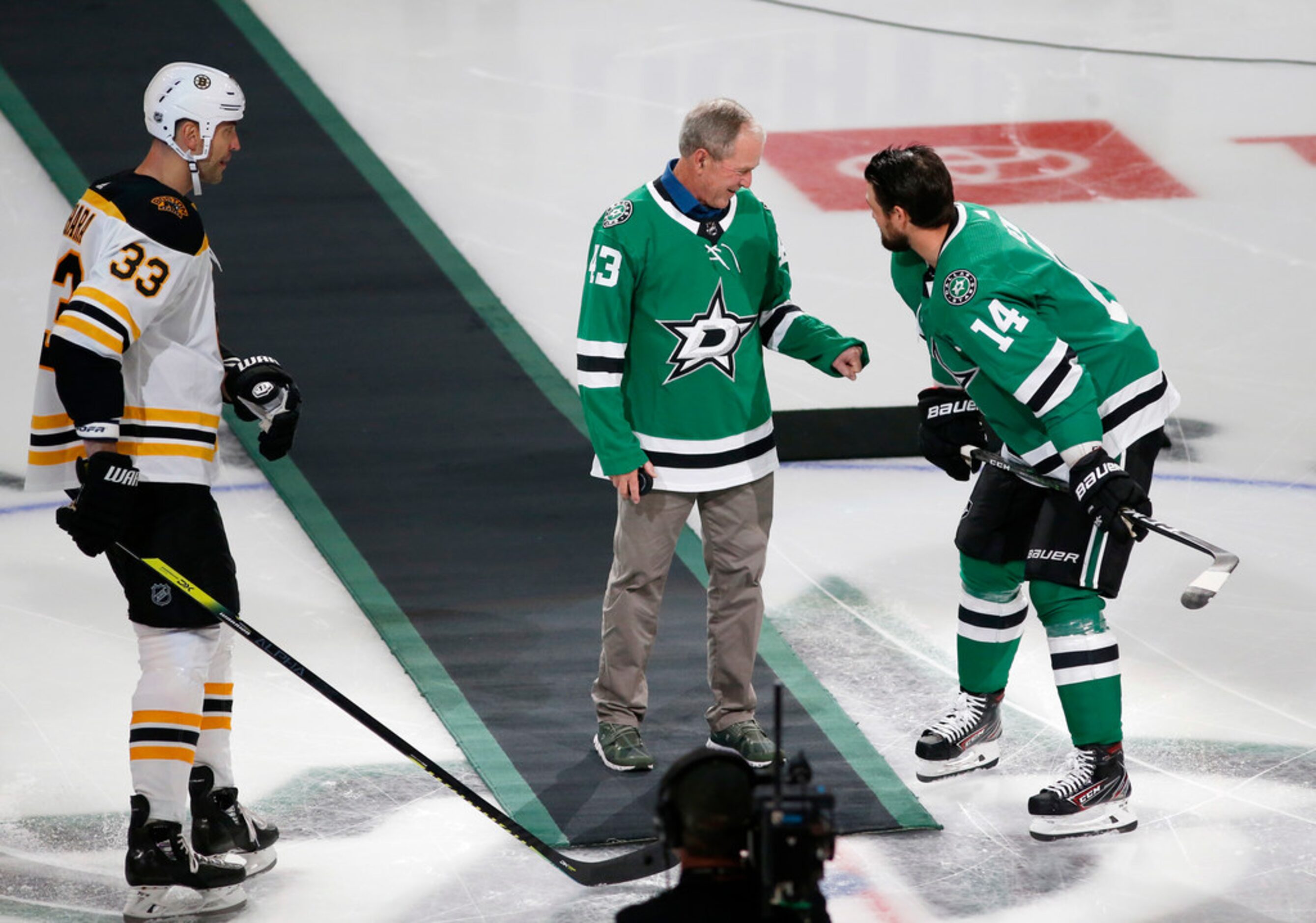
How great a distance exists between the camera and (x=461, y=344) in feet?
22.2

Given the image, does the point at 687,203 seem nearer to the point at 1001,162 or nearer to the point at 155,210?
the point at 155,210

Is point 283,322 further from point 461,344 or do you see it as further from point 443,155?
point 443,155

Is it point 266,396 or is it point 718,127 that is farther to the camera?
point 718,127

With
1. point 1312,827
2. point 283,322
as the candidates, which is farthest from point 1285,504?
point 283,322

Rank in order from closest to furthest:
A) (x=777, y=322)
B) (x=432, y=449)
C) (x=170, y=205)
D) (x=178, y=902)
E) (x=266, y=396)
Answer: (x=170, y=205) → (x=178, y=902) → (x=266, y=396) → (x=777, y=322) → (x=432, y=449)

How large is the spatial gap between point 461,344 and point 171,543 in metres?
2.91

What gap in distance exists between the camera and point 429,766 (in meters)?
3.93

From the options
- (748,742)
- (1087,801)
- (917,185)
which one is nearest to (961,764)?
(1087,801)

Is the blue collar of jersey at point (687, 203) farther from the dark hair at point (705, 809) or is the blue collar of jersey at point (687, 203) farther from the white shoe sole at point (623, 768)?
the dark hair at point (705, 809)

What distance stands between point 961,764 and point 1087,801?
1.12 ft

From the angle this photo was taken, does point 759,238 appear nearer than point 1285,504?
Yes

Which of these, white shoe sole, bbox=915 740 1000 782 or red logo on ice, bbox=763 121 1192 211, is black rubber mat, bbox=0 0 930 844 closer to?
white shoe sole, bbox=915 740 1000 782

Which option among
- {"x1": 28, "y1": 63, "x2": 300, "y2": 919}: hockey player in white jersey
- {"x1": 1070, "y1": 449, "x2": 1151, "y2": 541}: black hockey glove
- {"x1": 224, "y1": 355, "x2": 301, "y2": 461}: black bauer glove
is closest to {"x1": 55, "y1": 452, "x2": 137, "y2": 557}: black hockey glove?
{"x1": 28, "y1": 63, "x2": 300, "y2": 919}: hockey player in white jersey

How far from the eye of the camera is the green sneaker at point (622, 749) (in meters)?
4.46
